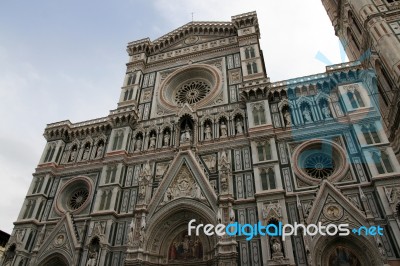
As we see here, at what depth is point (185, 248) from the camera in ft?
54.1

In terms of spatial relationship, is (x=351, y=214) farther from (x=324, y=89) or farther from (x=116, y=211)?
(x=116, y=211)

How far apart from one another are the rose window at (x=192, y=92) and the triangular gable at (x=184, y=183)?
5.70 metres

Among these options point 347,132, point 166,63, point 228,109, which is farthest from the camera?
point 166,63

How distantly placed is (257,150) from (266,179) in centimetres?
197

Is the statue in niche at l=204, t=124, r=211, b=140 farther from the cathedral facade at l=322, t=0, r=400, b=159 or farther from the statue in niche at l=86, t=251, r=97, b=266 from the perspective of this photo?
the cathedral facade at l=322, t=0, r=400, b=159

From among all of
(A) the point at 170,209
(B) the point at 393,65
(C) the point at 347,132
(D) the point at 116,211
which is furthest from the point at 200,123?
(B) the point at 393,65

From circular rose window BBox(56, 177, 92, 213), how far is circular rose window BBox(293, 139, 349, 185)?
13246 millimetres

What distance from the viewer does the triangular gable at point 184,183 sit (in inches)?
681

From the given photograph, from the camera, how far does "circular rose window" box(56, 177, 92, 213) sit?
20.2 metres

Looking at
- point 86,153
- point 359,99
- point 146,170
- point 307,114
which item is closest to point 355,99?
point 359,99

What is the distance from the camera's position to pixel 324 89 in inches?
764

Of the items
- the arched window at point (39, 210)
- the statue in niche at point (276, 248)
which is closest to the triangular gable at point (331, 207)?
the statue in niche at point (276, 248)

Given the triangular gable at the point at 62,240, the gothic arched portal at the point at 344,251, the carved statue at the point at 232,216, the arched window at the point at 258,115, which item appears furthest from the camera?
the arched window at the point at 258,115

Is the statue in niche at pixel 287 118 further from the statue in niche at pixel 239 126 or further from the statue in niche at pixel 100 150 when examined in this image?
the statue in niche at pixel 100 150
